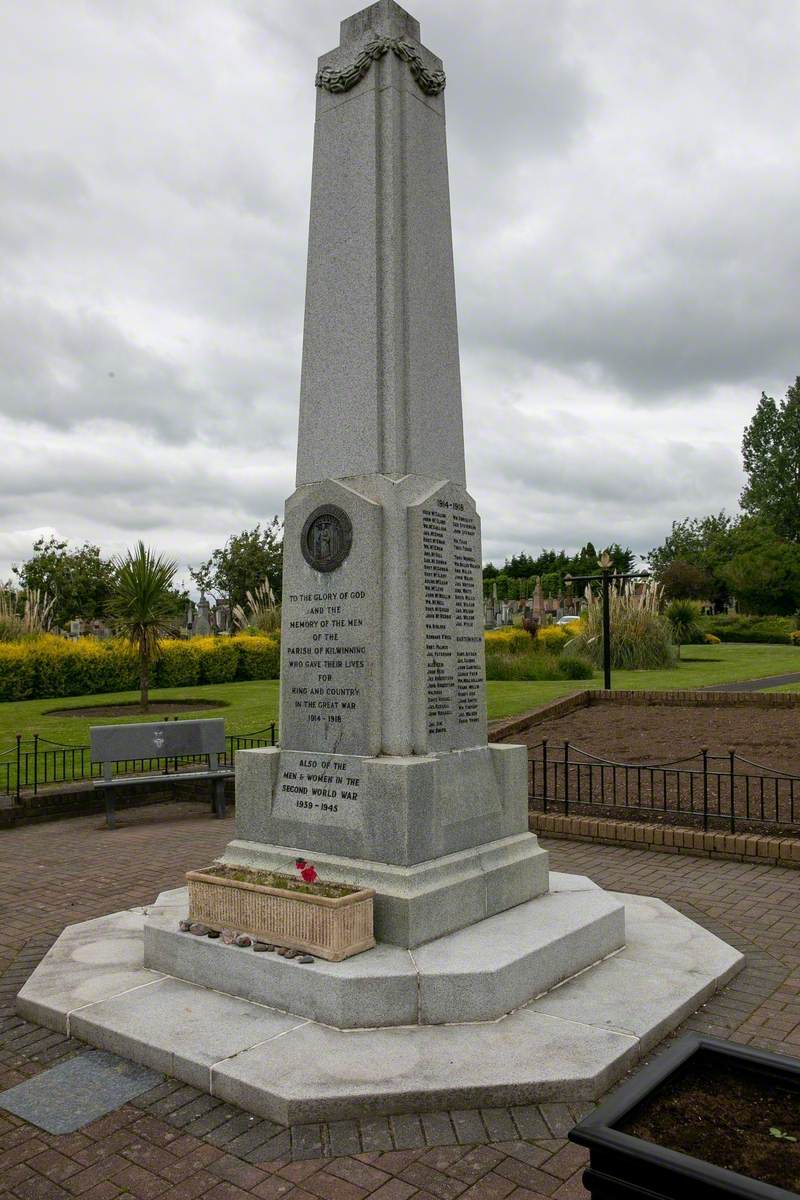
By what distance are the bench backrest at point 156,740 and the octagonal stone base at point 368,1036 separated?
17.7ft

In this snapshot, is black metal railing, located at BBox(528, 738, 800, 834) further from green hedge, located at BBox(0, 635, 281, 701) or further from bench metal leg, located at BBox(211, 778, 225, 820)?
green hedge, located at BBox(0, 635, 281, 701)

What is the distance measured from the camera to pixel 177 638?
26578mm

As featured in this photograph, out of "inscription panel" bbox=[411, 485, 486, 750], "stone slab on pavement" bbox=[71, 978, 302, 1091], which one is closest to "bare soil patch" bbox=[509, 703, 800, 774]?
"inscription panel" bbox=[411, 485, 486, 750]

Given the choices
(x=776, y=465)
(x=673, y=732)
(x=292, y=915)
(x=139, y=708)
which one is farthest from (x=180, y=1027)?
(x=776, y=465)

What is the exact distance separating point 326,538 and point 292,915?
2514mm

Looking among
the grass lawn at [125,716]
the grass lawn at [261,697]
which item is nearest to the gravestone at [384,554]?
the grass lawn at [125,716]

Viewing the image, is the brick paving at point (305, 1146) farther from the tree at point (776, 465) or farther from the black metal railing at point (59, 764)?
the tree at point (776, 465)

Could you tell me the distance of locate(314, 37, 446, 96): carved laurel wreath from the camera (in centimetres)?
634

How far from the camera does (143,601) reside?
62.2 ft

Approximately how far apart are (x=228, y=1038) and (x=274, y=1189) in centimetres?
119

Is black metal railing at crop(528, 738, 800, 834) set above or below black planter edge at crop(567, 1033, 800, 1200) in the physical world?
below

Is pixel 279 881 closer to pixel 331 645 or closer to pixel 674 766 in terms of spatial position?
pixel 331 645

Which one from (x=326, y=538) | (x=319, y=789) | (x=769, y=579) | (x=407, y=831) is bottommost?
→ (x=407, y=831)

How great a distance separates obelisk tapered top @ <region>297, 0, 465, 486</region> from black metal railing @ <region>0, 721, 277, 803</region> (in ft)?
20.9
